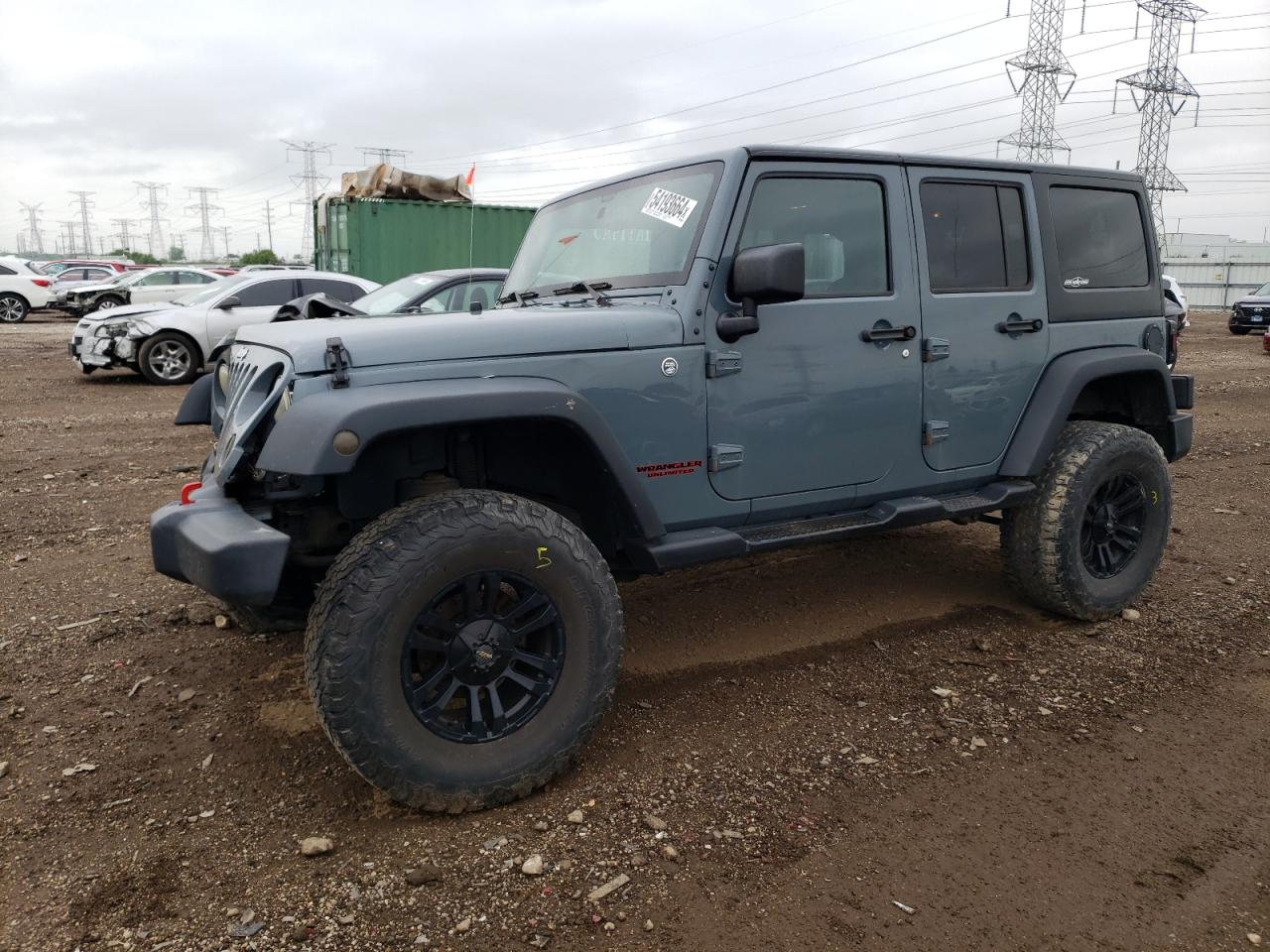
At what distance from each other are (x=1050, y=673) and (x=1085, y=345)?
5.04ft

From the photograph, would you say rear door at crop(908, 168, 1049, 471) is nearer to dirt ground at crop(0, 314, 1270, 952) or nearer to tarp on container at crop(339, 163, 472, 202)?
dirt ground at crop(0, 314, 1270, 952)

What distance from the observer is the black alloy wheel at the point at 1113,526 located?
4.35 m

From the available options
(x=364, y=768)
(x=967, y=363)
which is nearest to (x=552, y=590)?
(x=364, y=768)

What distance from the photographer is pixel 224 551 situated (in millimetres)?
2488

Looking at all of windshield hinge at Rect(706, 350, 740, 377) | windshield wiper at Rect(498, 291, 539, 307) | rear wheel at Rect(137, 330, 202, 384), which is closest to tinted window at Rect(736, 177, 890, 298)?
windshield hinge at Rect(706, 350, 740, 377)

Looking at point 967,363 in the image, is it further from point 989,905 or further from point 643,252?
point 989,905

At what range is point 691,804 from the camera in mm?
2848

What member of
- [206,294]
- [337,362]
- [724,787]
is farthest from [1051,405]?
[206,294]

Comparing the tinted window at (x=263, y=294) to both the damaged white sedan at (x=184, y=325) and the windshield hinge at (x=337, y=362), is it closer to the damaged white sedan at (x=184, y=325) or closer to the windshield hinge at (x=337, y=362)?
the damaged white sedan at (x=184, y=325)

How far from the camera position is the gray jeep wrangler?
266cm

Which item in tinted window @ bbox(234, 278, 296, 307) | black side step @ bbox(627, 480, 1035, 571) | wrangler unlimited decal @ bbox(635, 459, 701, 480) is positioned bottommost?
black side step @ bbox(627, 480, 1035, 571)

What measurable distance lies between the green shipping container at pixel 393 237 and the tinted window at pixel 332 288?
317 cm

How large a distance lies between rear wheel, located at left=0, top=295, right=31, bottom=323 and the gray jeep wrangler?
978 inches

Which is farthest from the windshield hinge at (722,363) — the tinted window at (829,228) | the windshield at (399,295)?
the windshield at (399,295)
